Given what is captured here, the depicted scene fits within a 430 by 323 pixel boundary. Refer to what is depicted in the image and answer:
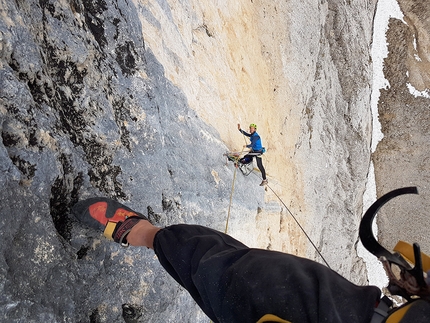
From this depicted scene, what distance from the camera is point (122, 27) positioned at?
7.66ft

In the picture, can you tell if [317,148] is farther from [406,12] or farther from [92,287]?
[92,287]

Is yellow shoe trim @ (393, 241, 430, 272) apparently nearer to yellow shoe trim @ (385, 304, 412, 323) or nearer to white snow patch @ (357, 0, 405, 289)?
yellow shoe trim @ (385, 304, 412, 323)

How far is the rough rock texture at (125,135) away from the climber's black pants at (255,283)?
20.8 inches

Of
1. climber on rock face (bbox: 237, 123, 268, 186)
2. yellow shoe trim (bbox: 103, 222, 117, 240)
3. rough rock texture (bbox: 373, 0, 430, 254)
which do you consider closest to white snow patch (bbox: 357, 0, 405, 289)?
rough rock texture (bbox: 373, 0, 430, 254)

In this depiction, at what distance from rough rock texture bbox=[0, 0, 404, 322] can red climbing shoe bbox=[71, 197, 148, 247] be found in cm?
9

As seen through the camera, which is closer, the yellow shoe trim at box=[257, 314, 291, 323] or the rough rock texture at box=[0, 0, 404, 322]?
the yellow shoe trim at box=[257, 314, 291, 323]

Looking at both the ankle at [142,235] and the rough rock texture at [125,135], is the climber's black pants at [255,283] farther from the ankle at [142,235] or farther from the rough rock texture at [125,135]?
the rough rock texture at [125,135]

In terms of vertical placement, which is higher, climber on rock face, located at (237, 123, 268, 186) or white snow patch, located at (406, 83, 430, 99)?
white snow patch, located at (406, 83, 430, 99)

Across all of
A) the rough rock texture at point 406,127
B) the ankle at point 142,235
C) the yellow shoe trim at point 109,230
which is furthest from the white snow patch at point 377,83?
the yellow shoe trim at point 109,230

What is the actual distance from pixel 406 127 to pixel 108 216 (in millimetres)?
8066

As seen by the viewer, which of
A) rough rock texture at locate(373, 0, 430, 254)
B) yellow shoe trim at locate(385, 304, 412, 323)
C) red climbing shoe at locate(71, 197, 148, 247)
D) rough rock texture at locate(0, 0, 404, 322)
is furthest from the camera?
rough rock texture at locate(373, 0, 430, 254)

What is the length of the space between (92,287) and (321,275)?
1220mm

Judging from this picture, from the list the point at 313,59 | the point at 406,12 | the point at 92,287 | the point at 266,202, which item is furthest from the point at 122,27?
the point at 406,12

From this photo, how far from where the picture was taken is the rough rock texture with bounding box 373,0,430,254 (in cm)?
802
